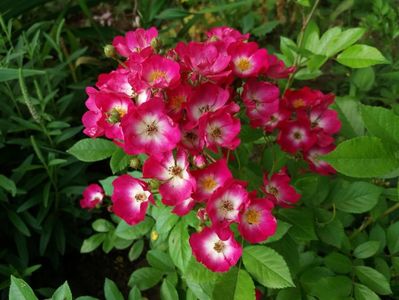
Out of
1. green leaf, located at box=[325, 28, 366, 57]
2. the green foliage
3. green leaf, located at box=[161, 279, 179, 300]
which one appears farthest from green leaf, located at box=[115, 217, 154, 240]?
green leaf, located at box=[325, 28, 366, 57]

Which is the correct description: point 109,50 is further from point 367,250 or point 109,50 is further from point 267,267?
point 367,250

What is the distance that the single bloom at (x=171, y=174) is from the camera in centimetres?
75

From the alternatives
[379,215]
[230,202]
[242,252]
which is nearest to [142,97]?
[230,202]

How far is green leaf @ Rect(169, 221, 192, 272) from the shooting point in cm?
89

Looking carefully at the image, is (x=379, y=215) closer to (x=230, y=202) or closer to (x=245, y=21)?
(x=230, y=202)

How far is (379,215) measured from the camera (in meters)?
1.10

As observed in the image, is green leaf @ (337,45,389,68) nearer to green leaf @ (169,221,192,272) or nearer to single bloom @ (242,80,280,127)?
single bloom @ (242,80,280,127)

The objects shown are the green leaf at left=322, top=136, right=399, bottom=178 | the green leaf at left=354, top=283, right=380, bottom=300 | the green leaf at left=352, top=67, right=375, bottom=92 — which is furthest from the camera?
the green leaf at left=352, top=67, right=375, bottom=92

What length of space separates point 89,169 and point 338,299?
1050 millimetres

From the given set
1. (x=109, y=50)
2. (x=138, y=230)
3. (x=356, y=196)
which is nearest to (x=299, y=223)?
(x=356, y=196)

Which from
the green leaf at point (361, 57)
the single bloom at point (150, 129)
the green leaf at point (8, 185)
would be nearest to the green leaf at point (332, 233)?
the green leaf at point (361, 57)

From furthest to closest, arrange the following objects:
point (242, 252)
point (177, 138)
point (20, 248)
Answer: point (20, 248), point (242, 252), point (177, 138)

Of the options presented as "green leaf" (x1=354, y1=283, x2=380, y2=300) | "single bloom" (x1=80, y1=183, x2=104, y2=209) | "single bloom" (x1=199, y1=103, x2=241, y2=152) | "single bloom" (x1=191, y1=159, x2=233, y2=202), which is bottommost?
"green leaf" (x1=354, y1=283, x2=380, y2=300)

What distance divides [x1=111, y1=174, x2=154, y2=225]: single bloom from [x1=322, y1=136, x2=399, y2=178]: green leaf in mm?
382
